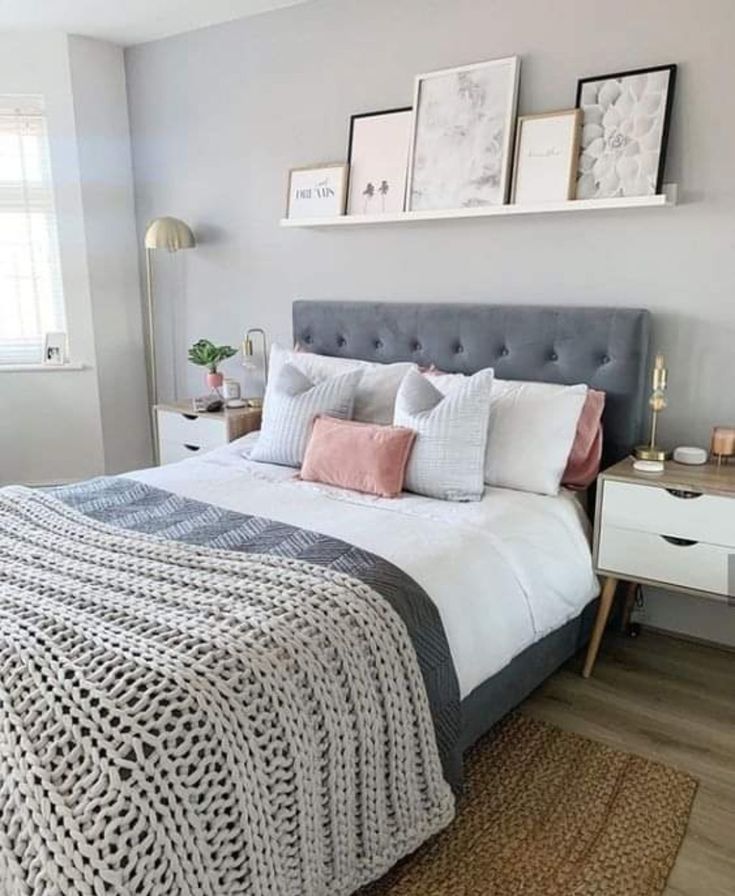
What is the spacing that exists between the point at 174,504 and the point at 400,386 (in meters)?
0.93

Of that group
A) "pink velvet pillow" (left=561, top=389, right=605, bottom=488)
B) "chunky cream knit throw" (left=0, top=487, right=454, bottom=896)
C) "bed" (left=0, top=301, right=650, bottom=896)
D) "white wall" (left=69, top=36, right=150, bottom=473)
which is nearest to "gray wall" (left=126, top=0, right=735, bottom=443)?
"white wall" (left=69, top=36, right=150, bottom=473)

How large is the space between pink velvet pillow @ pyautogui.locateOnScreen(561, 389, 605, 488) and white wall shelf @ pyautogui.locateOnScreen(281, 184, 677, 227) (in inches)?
25.8

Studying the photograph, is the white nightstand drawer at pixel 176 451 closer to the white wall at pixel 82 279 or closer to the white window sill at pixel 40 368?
the white wall at pixel 82 279

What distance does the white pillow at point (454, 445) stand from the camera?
2361 millimetres

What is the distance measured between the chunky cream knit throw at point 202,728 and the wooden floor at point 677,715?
2.14 ft

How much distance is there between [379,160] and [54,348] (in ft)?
7.16

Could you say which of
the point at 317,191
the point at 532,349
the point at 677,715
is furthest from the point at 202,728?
the point at 317,191

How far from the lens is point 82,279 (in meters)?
4.08

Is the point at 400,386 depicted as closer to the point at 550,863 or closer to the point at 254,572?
the point at 254,572

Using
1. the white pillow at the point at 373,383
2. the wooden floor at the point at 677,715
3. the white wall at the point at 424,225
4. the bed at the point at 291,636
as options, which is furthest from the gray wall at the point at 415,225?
the wooden floor at the point at 677,715

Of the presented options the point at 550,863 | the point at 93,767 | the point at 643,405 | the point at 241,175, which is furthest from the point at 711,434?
the point at 241,175

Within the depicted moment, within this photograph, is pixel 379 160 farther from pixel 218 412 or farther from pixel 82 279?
pixel 82 279

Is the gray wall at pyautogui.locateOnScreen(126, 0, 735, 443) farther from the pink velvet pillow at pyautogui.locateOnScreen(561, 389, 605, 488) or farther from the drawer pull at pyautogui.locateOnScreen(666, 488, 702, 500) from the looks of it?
the drawer pull at pyautogui.locateOnScreen(666, 488, 702, 500)

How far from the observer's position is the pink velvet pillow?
251cm
